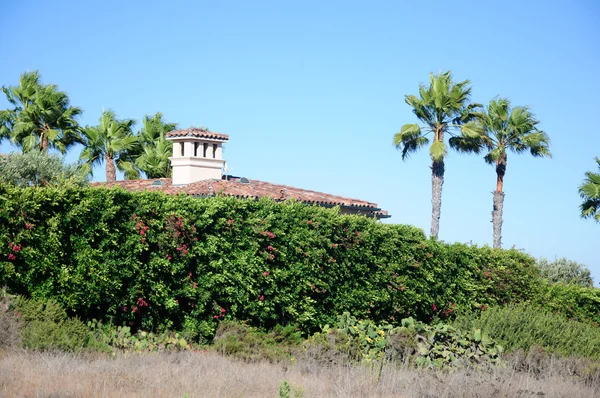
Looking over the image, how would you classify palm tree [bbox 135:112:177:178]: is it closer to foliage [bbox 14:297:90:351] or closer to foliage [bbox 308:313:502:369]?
foliage [bbox 308:313:502:369]

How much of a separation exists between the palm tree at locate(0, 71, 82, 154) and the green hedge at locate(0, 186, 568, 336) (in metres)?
24.4

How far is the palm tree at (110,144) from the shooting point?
145 ft

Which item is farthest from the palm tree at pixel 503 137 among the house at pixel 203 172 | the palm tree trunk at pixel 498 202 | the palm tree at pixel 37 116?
the palm tree at pixel 37 116

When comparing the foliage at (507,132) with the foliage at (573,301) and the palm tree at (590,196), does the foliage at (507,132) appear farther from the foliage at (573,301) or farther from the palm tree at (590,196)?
the foliage at (573,301)

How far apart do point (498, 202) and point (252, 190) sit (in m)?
18.3

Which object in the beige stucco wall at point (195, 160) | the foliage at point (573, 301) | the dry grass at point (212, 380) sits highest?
the beige stucco wall at point (195, 160)

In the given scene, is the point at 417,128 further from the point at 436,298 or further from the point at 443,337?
the point at 443,337

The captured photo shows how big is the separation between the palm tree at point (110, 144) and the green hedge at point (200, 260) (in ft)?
86.5

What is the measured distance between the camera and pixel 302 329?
18875mm

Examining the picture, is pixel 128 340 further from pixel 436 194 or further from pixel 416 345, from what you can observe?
pixel 436 194

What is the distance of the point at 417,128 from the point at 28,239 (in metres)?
32.5

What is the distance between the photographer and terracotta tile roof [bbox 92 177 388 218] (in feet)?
114

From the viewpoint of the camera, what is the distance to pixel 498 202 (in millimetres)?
47250

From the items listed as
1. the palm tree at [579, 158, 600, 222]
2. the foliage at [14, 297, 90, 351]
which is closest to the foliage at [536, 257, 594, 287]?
the palm tree at [579, 158, 600, 222]
